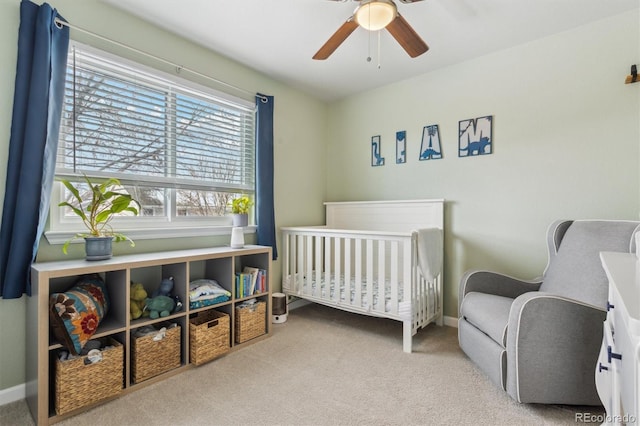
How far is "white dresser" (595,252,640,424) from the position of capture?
590 millimetres

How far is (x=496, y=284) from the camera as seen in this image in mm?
2221

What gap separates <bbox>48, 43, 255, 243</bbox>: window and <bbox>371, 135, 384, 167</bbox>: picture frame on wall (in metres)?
1.28

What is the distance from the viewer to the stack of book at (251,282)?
93.1 inches

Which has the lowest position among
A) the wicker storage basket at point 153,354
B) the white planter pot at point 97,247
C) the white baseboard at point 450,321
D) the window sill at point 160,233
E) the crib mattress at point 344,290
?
the white baseboard at point 450,321

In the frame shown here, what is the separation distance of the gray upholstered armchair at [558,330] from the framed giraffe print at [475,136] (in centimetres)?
96

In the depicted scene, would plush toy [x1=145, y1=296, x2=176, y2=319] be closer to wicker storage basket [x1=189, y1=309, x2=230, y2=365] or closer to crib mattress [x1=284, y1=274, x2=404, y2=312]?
wicker storage basket [x1=189, y1=309, x2=230, y2=365]

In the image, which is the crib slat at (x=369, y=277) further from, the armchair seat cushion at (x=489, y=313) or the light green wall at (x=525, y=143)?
the light green wall at (x=525, y=143)

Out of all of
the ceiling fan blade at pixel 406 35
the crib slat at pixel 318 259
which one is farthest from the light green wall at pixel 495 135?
the ceiling fan blade at pixel 406 35

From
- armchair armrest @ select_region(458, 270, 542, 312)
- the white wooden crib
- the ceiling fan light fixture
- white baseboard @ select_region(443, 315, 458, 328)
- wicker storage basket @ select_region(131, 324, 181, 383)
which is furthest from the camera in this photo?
white baseboard @ select_region(443, 315, 458, 328)

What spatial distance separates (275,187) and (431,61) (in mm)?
1852

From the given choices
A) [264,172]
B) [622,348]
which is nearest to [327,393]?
[622,348]

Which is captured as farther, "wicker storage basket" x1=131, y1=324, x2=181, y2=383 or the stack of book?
the stack of book

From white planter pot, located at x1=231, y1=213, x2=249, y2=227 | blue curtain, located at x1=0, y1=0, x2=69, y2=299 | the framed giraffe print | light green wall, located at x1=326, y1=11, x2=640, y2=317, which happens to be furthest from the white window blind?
the framed giraffe print

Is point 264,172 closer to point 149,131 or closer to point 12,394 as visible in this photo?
point 149,131
